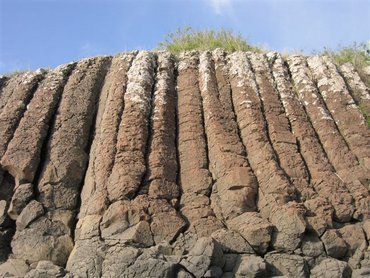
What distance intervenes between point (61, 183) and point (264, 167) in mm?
4264

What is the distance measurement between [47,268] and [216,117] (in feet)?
17.8

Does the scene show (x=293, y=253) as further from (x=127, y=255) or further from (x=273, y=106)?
(x=273, y=106)

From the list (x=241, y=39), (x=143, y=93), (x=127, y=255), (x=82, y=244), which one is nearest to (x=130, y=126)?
(x=143, y=93)

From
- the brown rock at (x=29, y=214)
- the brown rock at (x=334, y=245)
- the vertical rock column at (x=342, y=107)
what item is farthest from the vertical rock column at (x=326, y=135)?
the brown rock at (x=29, y=214)

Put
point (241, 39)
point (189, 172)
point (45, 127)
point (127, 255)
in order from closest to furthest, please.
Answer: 1. point (127, 255)
2. point (189, 172)
3. point (45, 127)
4. point (241, 39)

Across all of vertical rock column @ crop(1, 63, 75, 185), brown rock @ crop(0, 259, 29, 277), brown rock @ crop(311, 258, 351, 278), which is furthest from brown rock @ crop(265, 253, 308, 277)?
vertical rock column @ crop(1, 63, 75, 185)

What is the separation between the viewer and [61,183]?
11.0 metres

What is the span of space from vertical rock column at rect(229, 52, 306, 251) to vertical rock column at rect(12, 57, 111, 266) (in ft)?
12.0

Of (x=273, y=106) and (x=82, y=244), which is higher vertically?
(x=273, y=106)

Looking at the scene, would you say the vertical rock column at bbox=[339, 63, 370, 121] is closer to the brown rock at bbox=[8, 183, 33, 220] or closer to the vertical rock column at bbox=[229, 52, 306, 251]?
the vertical rock column at bbox=[229, 52, 306, 251]

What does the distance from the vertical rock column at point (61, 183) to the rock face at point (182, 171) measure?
0.09ft

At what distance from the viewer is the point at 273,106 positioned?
42.5ft

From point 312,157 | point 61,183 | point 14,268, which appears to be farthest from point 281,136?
point 14,268

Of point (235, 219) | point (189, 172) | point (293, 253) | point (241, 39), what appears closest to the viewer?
point (293, 253)
